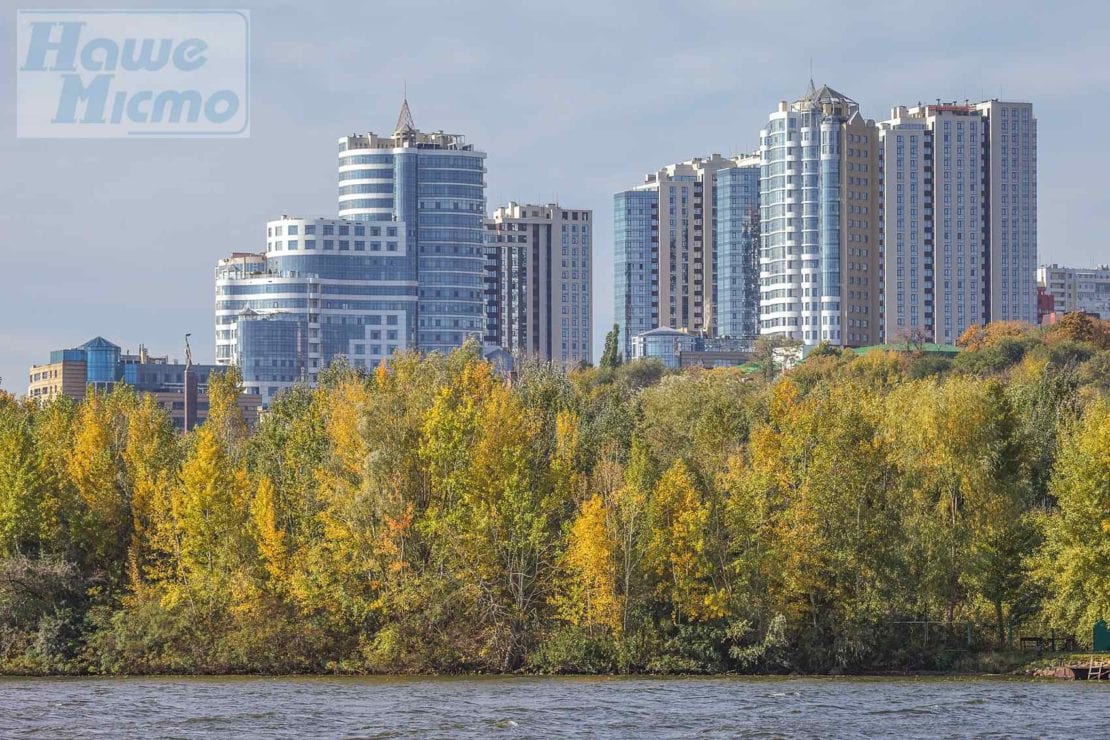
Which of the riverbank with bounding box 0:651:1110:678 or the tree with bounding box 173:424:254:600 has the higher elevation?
the tree with bounding box 173:424:254:600

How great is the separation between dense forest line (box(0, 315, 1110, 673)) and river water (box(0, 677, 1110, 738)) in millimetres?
3970

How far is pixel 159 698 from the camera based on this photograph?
76938 mm

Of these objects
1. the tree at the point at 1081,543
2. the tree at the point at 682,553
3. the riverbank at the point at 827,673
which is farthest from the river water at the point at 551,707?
the tree at the point at 1081,543

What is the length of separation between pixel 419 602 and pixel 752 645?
15791 millimetres

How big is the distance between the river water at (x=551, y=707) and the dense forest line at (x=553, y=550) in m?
3.97

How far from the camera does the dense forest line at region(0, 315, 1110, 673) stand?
90.0 metres

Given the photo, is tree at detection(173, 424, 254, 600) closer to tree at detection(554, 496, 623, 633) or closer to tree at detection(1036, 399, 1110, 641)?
tree at detection(554, 496, 623, 633)

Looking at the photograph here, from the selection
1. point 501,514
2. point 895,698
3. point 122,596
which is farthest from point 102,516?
point 895,698

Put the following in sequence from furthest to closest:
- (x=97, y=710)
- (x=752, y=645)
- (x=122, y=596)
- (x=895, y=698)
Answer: (x=122, y=596) → (x=752, y=645) → (x=895, y=698) → (x=97, y=710)

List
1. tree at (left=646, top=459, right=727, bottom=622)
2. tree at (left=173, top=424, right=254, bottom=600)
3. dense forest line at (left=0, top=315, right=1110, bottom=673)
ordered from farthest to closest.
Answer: tree at (left=173, top=424, right=254, bottom=600)
tree at (left=646, top=459, right=727, bottom=622)
dense forest line at (left=0, top=315, right=1110, bottom=673)

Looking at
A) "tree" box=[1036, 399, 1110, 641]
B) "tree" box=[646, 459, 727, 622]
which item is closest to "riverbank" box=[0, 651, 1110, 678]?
"tree" box=[1036, 399, 1110, 641]

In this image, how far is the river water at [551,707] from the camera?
6588 centimetres

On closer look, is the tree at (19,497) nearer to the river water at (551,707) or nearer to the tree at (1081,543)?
the river water at (551,707)

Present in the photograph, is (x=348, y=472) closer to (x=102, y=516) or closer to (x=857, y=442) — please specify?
(x=102, y=516)
